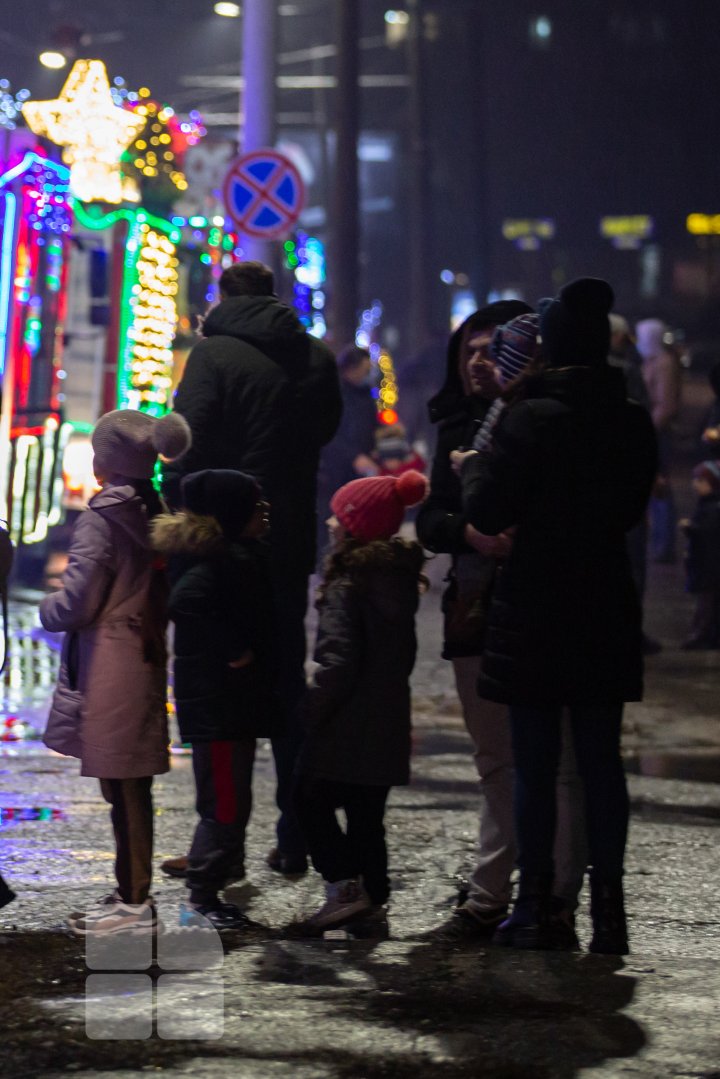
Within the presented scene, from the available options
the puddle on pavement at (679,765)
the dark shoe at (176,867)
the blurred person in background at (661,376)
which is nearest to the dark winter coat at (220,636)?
the dark shoe at (176,867)

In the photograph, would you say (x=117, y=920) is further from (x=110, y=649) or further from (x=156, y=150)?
(x=156, y=150)

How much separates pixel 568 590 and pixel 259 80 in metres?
11.0

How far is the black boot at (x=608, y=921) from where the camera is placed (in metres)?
5.03

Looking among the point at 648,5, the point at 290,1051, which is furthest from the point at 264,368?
the point at 648,5

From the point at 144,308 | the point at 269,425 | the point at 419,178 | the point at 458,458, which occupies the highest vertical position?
the point at 419,178

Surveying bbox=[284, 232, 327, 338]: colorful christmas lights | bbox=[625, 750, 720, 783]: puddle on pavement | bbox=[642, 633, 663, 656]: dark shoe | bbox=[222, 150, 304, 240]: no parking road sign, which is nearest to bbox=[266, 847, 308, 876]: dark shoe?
bbox=[625, 750, 720, 783]: puddle on pavement

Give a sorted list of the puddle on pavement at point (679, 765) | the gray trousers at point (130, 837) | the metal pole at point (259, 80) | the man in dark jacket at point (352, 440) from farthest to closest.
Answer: the metal pole at point (259, 80) → the man in dark jacket at point (352, 440) → the puddle on pavement at point (679, 765) → the gray trousers at point (130, 837)

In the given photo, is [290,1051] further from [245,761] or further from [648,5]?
[648,5]

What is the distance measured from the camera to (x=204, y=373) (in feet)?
20.9

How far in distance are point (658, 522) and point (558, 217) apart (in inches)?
2143

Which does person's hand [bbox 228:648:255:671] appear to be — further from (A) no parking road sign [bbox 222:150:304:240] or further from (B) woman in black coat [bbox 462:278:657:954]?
(A) no parking road sign [bbox 222:150:304:240]

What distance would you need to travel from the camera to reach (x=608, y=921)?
5.03 metres

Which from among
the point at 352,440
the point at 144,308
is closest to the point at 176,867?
the point at 352,440

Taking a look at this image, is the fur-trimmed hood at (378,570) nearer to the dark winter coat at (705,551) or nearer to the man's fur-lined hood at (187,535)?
the man's fur-lined hood at (187,535)
